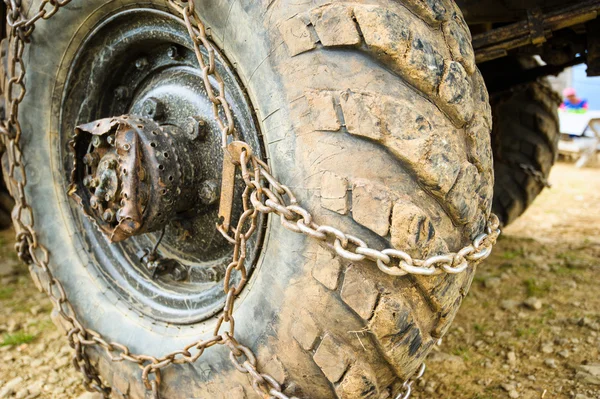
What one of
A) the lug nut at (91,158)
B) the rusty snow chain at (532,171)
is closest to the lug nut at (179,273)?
the lug nut at (91,158)

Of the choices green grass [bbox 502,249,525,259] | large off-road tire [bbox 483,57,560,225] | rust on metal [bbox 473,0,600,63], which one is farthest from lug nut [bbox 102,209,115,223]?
green grass [bbox 502,249,525,259]

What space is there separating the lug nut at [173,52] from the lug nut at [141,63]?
0.12 metres

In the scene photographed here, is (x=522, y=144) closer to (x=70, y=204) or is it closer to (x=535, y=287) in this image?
(x=535, y=287)

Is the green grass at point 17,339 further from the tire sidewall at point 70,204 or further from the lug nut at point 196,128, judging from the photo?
the lug nut at point 196,128

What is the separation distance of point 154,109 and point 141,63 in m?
0.18

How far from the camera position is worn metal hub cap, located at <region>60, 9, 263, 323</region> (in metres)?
1.40

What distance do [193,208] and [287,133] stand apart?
51 cm

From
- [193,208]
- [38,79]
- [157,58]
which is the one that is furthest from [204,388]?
[38,79]

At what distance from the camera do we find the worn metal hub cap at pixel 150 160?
1402 millimetres

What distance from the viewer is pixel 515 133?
2.85 meters

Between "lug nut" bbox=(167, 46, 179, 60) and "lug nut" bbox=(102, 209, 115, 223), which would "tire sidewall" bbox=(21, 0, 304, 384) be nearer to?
"lug nut" bbox=(167, 46, 179, 60)

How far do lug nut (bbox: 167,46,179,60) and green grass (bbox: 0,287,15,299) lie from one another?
1647mm

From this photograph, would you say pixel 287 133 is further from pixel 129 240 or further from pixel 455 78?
pixel 129 240

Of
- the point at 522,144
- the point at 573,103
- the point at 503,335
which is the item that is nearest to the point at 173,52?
the point at 503,335
